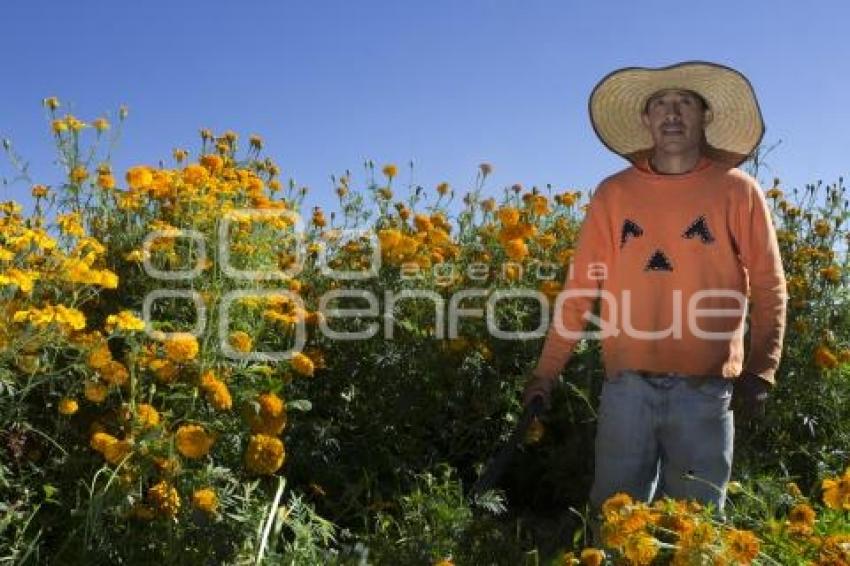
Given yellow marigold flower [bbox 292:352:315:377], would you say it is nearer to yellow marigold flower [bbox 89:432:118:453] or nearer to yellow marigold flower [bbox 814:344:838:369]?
yellow marigold flower [bbox 89:432:118:453]

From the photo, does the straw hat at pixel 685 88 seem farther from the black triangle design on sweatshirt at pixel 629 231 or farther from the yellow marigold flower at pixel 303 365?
the yellow marigold flower at pixel 303 365

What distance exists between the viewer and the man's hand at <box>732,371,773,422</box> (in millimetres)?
Answer: 2721

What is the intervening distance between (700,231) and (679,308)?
227 mm

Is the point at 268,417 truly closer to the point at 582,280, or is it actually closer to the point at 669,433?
the point at 582,280

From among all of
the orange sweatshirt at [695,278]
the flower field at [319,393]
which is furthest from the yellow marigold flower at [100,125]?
the orange sweatshirt at [695,278]

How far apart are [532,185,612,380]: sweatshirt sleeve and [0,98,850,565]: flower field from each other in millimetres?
489

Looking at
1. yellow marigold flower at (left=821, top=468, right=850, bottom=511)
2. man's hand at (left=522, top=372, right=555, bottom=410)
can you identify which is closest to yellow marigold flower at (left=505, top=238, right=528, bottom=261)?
man's hand at (left=522, top=372, right=555, bottom=410)

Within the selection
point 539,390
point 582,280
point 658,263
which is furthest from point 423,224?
point 658,263

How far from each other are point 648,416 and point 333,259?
77.9 inches

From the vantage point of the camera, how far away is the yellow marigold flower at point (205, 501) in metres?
2.63

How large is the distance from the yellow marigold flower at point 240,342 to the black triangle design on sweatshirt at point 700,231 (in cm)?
135

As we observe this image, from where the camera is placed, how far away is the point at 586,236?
3023mm

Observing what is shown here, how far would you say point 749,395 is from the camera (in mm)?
2727

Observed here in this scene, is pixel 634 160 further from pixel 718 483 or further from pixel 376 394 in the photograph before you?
pixel 376 394
